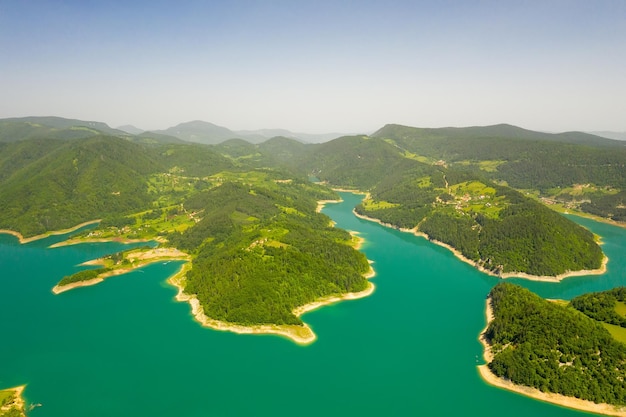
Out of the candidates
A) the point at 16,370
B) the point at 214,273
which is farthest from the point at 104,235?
the point at 16,370

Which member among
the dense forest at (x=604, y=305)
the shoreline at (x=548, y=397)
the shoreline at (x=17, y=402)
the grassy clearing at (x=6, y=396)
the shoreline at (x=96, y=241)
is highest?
the dense forest at (x=604, y=305)

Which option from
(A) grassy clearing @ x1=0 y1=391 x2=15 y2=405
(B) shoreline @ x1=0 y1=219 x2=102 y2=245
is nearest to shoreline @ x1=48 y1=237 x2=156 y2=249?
(B) shoreline @ x1=0 y1=219 x2=102 y2=245

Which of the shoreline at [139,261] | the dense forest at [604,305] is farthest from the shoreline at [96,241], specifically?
the dense forest at [604,305]

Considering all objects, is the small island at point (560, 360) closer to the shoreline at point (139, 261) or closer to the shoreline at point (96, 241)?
the shoreline at point (139, 261)

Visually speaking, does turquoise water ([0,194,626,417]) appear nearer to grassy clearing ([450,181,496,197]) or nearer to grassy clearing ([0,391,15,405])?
grassy clearing ([0,391,15,405])

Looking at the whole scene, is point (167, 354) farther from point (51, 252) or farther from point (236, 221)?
point (51, 252)

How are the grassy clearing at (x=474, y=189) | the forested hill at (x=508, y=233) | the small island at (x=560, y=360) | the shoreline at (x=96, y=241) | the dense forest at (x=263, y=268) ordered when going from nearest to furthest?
the small island at (x=560, y=360), the dense forest at (x=263, y=268), the forested hill at (x=508, y=233), the shoreline at (x=96, y=241), the grassy clearing at (x=474, y=189)

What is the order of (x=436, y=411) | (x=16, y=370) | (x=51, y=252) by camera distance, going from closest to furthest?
(x=436, y=411) → (x=16, y=370) → (x=51, y=252)
